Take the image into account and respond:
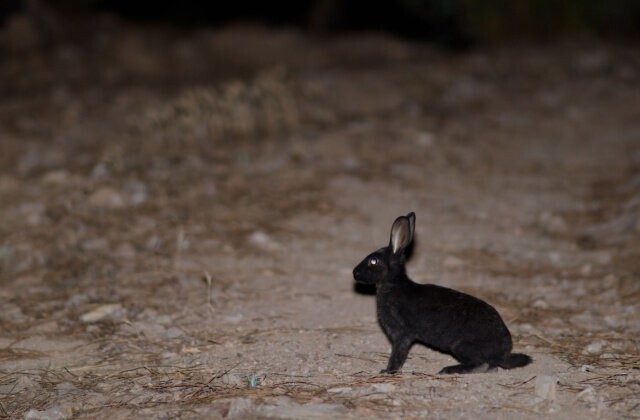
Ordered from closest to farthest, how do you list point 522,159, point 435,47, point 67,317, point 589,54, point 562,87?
point 67,317, point 522,159, point 562,87, point 589,54, point 435,47

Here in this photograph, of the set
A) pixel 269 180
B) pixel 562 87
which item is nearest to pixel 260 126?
pixel 269 180

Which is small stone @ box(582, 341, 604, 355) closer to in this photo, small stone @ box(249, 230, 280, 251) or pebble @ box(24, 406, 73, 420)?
small stone @ box(249, 230, 280, 251)

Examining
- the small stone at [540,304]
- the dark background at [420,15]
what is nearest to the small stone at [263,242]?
the small stone at [540,304]

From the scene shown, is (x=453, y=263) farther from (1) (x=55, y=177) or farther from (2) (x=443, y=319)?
(1) (x=55, y=177)

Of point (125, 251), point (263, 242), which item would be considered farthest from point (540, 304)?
point (125, 251)

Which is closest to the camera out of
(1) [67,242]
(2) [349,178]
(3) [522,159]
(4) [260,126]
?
(1) [67,242]

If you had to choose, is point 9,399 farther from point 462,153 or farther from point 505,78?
point 505,78

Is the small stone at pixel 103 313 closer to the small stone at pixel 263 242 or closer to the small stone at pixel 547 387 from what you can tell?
the small stone at pixel 263 242
